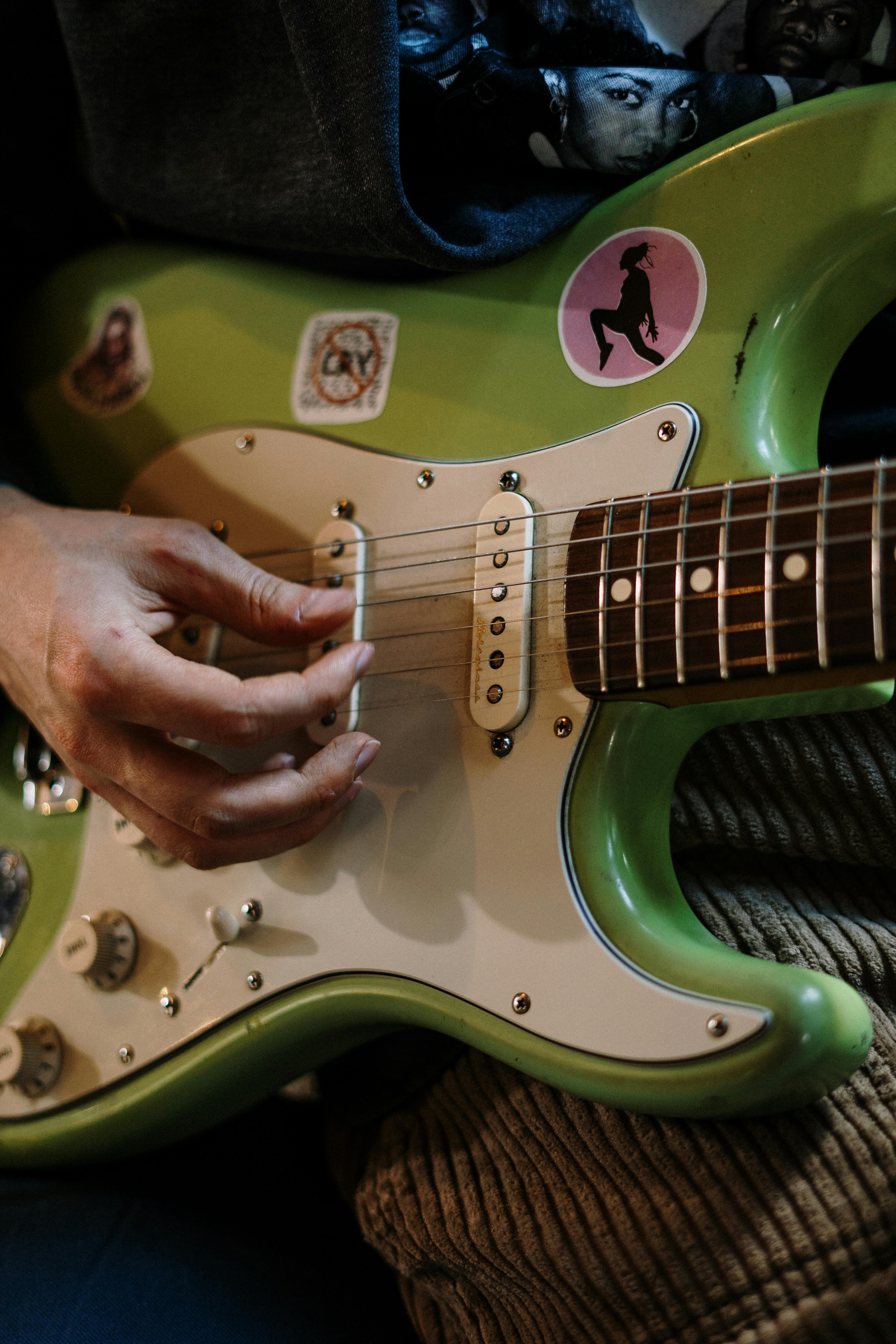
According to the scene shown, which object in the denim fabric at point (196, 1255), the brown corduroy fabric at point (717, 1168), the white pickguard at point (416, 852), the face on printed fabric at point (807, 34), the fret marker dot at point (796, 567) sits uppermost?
the face on printed fabric at point (807, 34)

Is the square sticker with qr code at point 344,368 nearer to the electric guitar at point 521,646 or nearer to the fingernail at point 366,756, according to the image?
the electric guitar at point 521,646

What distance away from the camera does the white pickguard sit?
500mm

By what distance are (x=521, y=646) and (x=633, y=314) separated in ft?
0.71

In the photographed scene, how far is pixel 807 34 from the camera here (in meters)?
0.56

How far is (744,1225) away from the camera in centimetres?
45

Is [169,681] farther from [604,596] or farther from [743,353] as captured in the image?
[743,353]

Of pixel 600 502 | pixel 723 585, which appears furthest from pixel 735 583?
pixel 600 502

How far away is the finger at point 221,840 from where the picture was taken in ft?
1.76

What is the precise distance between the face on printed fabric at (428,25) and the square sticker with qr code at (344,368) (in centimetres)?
17

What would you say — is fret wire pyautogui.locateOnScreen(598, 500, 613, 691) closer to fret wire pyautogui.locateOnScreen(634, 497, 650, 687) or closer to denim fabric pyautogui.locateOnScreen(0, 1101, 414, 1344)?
fret wire pyautogui.locateOnScreen(634, 497, 650, 687)

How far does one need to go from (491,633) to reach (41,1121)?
477mm

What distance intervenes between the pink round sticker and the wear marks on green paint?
0.10 ft

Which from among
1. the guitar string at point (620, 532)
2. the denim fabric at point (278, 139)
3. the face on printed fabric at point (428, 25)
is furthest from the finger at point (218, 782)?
the face on printed fabric at point (428, 25)

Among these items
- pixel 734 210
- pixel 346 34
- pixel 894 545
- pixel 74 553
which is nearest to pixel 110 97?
pixel 346 34
